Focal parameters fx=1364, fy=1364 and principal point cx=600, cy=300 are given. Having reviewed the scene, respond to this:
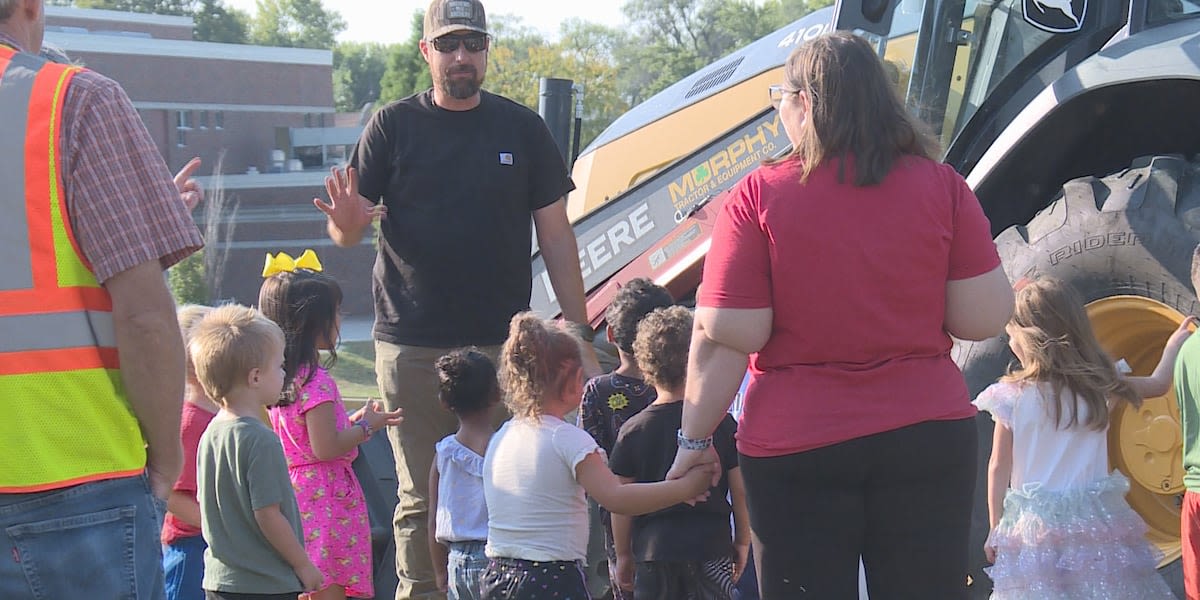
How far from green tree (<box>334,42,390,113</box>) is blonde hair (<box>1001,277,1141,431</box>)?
7684 centimetres

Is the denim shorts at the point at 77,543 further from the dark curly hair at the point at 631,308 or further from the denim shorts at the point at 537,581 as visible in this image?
the dark curly hair at the point at 631,308

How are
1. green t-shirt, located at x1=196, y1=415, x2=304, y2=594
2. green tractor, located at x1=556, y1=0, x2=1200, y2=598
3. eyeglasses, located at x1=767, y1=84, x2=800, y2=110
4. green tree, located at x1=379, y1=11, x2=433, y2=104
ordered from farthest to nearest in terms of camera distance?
green tree, located at x1=379, y1=11, x2=433, y2=104
green tractor, located at x1=556, y1=0, x2=1200, y2=598
green t-shirt, located at x1=196, y1=415, x2=304, y2=594
eyeglasses, located at x1=767, y1=84, x2=800, y2=110

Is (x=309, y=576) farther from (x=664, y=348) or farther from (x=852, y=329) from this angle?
(x=852, y=329)

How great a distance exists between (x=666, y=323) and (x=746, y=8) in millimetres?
63872

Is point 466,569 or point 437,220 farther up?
point 437,220

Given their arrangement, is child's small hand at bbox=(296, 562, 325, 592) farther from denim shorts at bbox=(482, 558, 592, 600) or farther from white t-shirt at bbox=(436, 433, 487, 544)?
denim shorts at bbox=(482, 558, 592, 600)

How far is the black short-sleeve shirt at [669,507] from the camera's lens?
12.3 feet

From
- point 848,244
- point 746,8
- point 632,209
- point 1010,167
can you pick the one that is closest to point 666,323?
point 848,244

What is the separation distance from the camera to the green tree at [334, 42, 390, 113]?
83.1m

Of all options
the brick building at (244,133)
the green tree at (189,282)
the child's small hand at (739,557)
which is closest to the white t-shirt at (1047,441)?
the child's small hand at (739,557)

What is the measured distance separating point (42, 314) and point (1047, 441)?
2.73 meters

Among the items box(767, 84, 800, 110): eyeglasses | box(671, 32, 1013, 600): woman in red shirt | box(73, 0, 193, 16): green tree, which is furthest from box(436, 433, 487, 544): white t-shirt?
box(73, 0, 193, 16): green tree

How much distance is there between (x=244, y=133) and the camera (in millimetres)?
53375

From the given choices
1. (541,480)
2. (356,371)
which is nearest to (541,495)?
(541,480)
